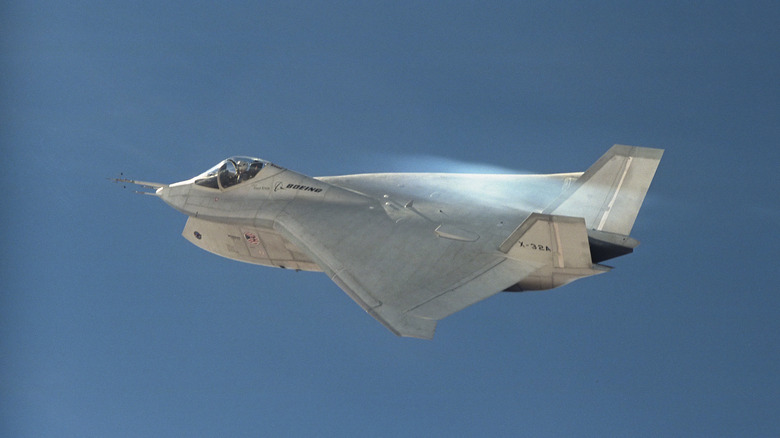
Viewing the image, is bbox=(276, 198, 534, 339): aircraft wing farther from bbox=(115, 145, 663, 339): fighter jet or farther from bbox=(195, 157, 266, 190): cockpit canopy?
bbox=(195, 157, 266, 190): cockpit canopy

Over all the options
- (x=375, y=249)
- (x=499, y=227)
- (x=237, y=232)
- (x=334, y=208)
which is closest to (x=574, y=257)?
(x=499, y=227)

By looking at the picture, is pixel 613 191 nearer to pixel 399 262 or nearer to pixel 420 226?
pixel 420 226

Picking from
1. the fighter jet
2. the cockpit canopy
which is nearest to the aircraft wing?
the fighter jet

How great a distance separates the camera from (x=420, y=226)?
3303 centimetres

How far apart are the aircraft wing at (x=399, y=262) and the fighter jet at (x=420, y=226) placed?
0.04 m

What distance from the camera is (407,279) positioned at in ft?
100.0

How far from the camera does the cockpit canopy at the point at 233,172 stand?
37.0 metres

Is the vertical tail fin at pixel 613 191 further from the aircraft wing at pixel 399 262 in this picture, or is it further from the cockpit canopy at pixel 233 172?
the cockpit canopy at pixel 233 172

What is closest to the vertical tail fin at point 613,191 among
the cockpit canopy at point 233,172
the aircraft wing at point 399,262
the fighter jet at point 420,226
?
the fighter jet at point 420,226

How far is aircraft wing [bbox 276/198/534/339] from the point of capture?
29.0 meters

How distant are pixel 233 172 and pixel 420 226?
763 cm

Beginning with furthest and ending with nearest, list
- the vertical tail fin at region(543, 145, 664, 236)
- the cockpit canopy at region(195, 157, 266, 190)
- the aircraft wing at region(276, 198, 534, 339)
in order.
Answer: the cockpit canopy at region(195, 157, 266, 190)
the vertical tail fin at region(543, 145, 664, 236)
the aircraft wing at region(276, 198, 534, 339)

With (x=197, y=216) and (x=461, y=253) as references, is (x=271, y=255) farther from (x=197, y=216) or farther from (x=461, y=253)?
(x=461, y=253)

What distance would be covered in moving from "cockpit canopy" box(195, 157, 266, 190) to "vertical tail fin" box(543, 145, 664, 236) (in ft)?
32.6
